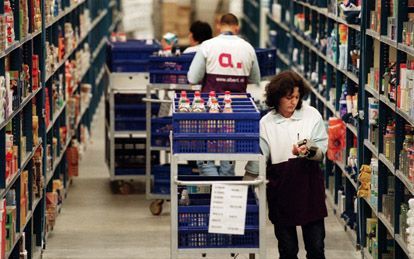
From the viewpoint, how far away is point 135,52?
13227mm

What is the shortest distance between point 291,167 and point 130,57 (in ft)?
20.1

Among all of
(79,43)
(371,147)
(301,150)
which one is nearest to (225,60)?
(371,147)

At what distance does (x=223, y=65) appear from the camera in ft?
35.5

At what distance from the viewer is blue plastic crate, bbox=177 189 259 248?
730 cm

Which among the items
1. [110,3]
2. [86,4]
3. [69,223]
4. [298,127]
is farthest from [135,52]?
[110,3]

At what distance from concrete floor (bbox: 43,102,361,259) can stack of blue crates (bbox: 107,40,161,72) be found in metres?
1.44

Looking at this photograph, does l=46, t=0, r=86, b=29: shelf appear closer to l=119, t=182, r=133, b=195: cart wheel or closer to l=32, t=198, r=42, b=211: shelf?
l=32, t=198, r=42, b=211: shelf

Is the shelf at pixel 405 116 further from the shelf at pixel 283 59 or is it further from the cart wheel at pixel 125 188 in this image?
the shelf at pixel 283 59

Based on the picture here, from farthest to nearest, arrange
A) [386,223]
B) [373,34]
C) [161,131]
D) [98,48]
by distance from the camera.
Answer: [98,48] < [161,131] < [373,34] < [386,223]

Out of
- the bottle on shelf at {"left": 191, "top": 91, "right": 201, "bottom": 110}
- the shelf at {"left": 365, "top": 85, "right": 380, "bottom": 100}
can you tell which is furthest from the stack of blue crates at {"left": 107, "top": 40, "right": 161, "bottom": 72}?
the bottle on shelf at {"left": 191, "top": 91, "right": 201, "bottom": 110}

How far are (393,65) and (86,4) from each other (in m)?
8.93

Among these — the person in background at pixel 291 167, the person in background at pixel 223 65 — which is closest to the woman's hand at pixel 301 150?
the person in background at pixel 291 167

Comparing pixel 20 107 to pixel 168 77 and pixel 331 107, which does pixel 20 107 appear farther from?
pixel 331 107

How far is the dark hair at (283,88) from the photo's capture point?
24.3 feet
